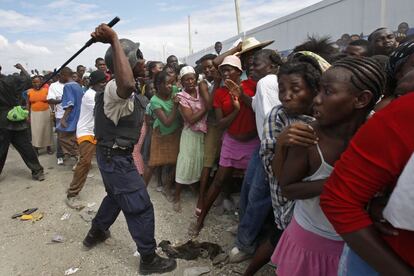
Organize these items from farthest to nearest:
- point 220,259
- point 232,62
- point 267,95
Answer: point 232,62, point 220,259, point 267,95

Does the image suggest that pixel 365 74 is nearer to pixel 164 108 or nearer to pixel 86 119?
pixel 164 108

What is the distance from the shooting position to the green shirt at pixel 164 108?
12.4 feet

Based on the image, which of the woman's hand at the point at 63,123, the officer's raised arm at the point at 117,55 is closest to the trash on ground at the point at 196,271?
the officer's raised arm at the point at 117,55

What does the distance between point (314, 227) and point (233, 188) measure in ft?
8.28

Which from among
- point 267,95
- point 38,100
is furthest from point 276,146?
point 38,100

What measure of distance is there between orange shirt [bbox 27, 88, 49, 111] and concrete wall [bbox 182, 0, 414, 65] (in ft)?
18.7

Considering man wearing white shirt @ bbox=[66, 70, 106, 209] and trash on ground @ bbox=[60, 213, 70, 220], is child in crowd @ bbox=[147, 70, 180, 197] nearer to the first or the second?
man wearing white shirt @ bbox=[66, 70, 106, 209]

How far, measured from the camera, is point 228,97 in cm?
313

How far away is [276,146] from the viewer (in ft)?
4.63

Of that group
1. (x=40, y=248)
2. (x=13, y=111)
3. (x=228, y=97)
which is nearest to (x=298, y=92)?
(x=228, y=97)

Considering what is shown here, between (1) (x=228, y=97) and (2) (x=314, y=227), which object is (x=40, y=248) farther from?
(2) (x=314, y=227)

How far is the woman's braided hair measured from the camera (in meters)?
1.15

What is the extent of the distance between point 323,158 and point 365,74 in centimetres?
35

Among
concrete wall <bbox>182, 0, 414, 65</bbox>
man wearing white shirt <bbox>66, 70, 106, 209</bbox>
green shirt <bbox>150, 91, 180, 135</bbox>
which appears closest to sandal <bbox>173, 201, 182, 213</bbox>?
green shirt <bbox>150, 91, 180, 135</bbox>
